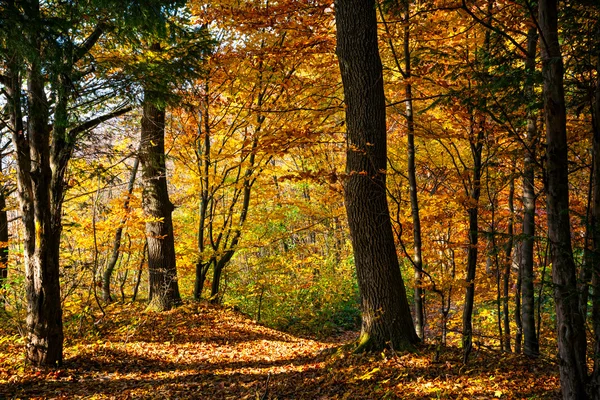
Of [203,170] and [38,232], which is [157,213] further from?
[38,232]

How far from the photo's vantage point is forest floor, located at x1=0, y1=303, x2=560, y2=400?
13.3ft

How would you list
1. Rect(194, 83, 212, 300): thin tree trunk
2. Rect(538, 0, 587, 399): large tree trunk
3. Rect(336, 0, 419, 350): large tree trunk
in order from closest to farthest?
Rect(538, 0, 587, 399): large tree trunk, Rect(336, 0, 419, 350): large tree trunk, Rect(194, 83, 212, 300): thin tree trunk

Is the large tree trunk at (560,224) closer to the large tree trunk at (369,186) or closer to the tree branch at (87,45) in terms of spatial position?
the large tree trunk at (369,186)

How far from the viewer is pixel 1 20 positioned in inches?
152

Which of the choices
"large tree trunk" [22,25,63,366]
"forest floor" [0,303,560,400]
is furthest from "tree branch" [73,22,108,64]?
"forest floor" [0,303,560,400]

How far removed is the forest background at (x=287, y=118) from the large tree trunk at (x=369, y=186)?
0.32 m

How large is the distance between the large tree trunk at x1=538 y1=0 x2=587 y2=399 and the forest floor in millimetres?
1119

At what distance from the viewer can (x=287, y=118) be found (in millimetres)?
8406

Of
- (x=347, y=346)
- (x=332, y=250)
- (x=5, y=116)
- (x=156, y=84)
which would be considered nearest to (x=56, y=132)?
(x=5, y=116)

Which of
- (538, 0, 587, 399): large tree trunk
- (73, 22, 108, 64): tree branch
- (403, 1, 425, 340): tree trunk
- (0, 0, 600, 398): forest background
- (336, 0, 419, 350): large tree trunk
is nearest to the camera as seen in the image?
(538, 0, 587, 399): large tree trunk

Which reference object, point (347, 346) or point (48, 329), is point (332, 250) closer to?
point (347, 346)

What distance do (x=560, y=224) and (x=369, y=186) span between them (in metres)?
2.59

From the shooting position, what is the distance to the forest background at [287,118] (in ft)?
13.2

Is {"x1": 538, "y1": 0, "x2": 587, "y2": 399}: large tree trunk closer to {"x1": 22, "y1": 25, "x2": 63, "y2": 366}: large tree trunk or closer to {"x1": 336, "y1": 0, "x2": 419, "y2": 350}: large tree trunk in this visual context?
{"x1": 336, "y1": 0, "x2": 419, "y2": 350}: large tree trunk
